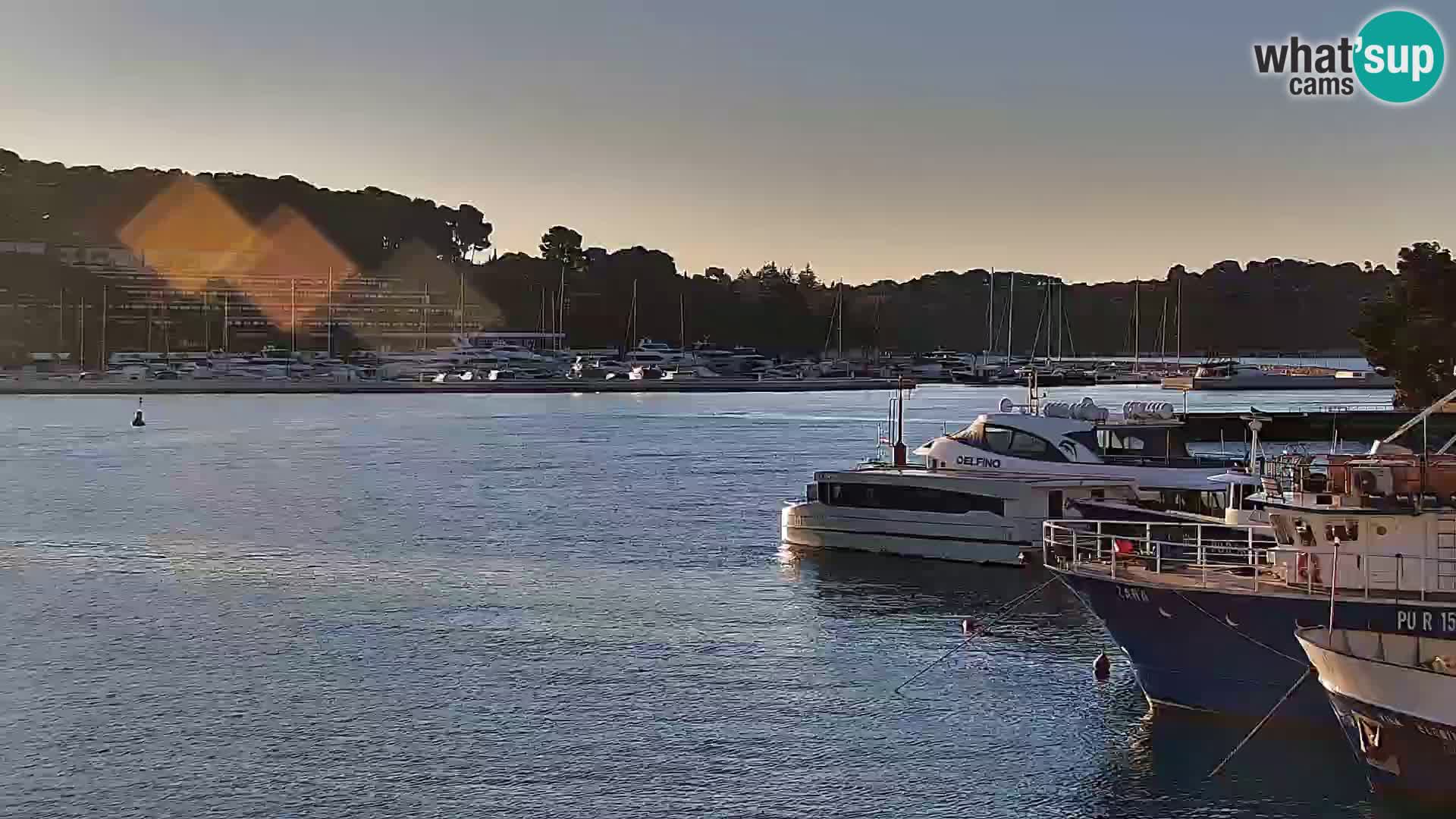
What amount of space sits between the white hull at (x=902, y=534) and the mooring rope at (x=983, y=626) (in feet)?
6.96

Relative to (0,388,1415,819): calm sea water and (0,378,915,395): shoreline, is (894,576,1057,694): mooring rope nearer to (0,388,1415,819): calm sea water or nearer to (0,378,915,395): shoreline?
(0,388,1415,819): calm sea water

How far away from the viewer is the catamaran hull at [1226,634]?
20047 mm

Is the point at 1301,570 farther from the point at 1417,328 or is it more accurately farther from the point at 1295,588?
the point at 1417,328

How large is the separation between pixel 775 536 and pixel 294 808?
941 inches

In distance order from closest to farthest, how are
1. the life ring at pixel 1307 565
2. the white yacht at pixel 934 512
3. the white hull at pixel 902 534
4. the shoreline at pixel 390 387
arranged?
the life ring at pixel 1307 565, the white yacht at pixel 934 512, the white hull at pixel 902 534, the shoreline at pixel 390 387

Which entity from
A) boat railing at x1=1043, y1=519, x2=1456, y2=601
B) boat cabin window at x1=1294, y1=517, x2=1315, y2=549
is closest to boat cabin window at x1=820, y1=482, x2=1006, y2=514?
boat railing at x1=1043, y1=519, x2=1456, y2=601

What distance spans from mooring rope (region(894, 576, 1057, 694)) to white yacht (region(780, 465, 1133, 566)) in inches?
83.5

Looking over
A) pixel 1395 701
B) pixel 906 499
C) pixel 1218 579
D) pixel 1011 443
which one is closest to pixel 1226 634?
pixel 1218 579

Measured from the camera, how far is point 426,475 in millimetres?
63188

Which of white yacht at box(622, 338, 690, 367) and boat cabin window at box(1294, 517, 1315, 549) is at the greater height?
white yacht at box(622, 338, 690, 367)

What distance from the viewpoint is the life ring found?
20.7 meters

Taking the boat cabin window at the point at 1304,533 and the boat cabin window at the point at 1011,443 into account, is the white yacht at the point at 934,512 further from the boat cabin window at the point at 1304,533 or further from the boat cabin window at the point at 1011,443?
the boat cabin window at the point at 1304,533

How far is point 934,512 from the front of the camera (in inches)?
1439

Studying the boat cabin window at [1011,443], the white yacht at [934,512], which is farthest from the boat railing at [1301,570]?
the boat cabin window at [1011,443]
